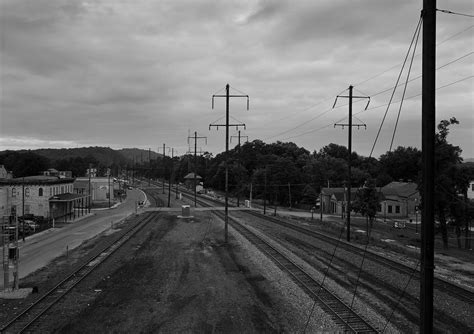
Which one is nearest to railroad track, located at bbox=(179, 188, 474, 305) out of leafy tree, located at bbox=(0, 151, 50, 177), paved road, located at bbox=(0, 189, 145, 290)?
paved road, located at bbox=(0, 189, 145, 290)

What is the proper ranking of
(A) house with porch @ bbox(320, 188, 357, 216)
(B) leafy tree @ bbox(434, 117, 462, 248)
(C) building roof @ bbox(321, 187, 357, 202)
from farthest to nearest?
(A) house with porch @ bbox(320, 188, 357, 216) → (C) building roof @ bbox(321, 187, 357, 202) → (B) leafy tree @ bbox(434, 117, 462, 248)

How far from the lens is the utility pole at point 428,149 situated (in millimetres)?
A: 7109

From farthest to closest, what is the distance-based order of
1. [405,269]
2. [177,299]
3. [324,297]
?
[405,269] < [324,297] < [177,299]

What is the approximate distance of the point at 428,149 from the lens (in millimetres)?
7156

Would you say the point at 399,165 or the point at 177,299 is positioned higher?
the point at 399,165

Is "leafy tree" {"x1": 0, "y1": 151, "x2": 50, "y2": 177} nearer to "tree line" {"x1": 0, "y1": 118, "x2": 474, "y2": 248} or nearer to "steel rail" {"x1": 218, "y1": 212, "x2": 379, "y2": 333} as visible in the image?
"tree line" {"x1": 0, "y1": 118, "x2": 474, "y2": 248}

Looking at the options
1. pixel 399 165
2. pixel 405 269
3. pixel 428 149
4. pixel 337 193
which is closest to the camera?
pixel 428 149

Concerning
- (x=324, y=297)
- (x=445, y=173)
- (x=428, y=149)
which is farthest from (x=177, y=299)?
(x=445, y=173)

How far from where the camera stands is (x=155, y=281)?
18562mm

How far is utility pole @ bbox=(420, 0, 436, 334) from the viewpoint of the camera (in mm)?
7109

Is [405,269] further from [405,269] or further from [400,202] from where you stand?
[400,202]

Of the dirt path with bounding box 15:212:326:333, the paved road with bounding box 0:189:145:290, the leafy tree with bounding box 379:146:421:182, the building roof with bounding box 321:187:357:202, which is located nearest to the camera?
the dirt path with bounding box 15:212:326:333

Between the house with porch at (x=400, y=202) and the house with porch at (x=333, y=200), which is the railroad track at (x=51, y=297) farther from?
the house with porch at (x=400, y=202)

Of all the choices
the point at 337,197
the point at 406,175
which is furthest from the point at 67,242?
the point at 406,175
